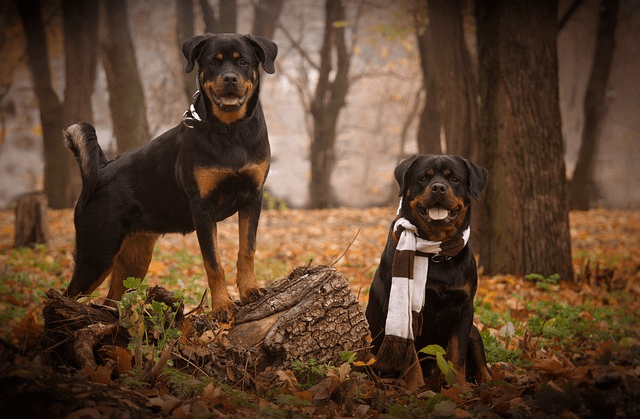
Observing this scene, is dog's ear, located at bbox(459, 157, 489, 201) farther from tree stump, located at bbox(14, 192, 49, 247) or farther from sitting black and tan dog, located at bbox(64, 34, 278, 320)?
tree stump, located at bbox(14, 192, 49, 247)

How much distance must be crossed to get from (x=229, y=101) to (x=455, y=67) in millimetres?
6093

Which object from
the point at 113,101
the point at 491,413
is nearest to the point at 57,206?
the point at 113,101

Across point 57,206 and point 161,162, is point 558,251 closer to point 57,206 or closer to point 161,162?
point 161,162

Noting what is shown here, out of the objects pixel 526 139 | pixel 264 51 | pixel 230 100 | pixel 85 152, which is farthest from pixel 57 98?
pixel 230 100

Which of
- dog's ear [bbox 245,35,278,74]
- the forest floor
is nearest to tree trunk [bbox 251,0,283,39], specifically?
the forest floor

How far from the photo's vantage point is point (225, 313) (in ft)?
12.4

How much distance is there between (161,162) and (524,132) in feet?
15.2

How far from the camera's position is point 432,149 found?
1375 centimetres

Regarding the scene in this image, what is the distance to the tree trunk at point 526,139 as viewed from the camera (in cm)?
713

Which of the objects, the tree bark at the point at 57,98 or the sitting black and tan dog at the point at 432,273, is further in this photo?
the tree bark at the point at 57,98

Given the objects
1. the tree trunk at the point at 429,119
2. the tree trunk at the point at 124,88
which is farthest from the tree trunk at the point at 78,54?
the tree trunk at the point at 429,119

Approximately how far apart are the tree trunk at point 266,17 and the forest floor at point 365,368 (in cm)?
879

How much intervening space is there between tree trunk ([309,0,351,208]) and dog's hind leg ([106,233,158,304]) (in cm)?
1407

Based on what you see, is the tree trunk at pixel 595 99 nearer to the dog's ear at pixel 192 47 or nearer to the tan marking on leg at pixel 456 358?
the tan marking on leg at pixel 456 358
